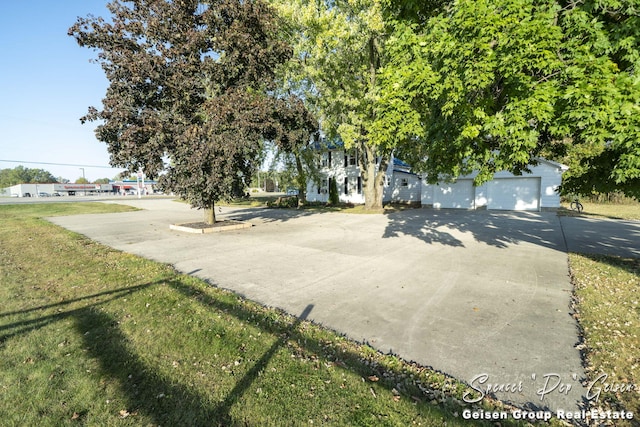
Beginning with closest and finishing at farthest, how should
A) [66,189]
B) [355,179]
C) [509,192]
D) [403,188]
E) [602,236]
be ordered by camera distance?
[602,236] → [509,192] → [355,179] → [403,188] → [66,189]

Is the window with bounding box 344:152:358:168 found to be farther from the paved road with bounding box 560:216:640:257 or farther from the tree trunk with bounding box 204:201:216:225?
the tree trunk with bounding box 204:201:216:225

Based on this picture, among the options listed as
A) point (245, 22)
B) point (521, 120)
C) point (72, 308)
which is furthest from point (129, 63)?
point (521, 120)

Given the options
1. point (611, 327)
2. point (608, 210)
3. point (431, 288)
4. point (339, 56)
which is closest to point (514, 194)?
point (608, 210)

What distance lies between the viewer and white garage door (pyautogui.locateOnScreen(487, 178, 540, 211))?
18453 mm

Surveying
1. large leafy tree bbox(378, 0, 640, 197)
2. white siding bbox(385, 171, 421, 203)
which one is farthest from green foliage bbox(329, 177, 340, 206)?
large leafy tree bbox(378, 0, 640, 197)

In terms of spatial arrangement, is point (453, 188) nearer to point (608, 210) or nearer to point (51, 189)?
point (608, 210)

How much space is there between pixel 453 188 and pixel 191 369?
69.7ft

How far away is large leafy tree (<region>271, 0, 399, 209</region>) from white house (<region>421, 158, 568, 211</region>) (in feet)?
21.3

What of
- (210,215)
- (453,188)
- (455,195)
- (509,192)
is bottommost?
(210,215)

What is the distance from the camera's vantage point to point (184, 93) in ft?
34.1

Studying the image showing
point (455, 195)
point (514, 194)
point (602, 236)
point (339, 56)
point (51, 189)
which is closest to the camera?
point (602, 236)

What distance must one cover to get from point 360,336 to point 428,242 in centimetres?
653

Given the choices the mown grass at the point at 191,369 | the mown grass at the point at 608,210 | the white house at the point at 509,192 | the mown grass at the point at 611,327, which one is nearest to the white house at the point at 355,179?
the white house at the point at 509,192

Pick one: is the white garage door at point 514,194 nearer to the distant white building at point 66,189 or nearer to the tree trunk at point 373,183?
the tree trunk at point 373,183
